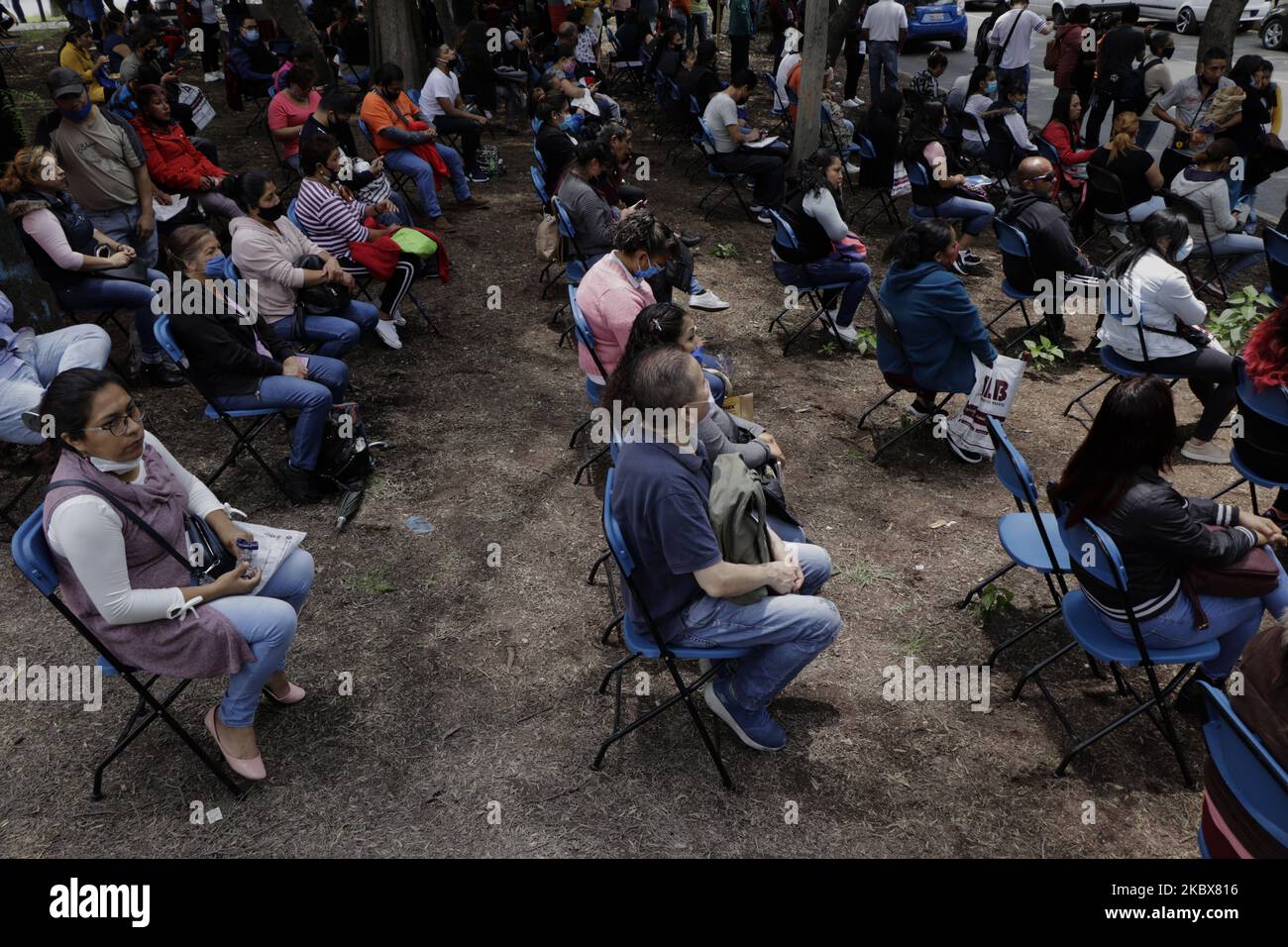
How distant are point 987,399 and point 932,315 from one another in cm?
56

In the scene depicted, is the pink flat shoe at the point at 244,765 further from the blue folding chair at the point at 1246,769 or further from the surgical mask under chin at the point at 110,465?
the blue folding chair at the point at 1246,769

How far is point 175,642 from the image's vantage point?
3.00 meters

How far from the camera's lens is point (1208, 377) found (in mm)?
5383

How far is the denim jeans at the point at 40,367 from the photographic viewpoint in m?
4.41

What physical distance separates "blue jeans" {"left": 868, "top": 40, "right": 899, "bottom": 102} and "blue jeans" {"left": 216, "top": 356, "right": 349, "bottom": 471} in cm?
968

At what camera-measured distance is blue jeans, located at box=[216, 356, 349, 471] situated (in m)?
4.72

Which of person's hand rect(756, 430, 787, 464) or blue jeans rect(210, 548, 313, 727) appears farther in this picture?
person's hand rect(756, 430, 787, 464)

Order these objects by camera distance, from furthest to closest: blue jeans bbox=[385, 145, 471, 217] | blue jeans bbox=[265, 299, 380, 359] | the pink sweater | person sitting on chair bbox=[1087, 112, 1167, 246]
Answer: blue jeans bbox=[385, 145, 471, 217] → person sitting on chair bbox=[1087, 112, 1167, 246] → blue jeans bbox=[265, 299, 380, 359] → the pink sweater

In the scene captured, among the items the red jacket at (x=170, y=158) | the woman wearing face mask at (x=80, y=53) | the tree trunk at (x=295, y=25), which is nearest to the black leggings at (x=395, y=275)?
the red jacket at (x=170, y=158)

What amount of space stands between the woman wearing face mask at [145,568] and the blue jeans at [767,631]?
4.67 ft

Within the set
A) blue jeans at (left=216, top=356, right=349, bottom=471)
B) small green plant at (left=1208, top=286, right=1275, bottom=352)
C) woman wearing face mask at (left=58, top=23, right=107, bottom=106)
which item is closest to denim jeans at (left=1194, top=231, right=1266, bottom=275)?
small green plant at (left=1208, top=286, right=1275, bottom=352)

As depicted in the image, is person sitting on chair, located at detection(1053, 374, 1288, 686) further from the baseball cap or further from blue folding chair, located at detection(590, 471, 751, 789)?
the baseball cap

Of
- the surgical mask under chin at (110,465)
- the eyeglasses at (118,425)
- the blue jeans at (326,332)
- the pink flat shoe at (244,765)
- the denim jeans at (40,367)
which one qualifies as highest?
the eyeglasses at (118,425)
